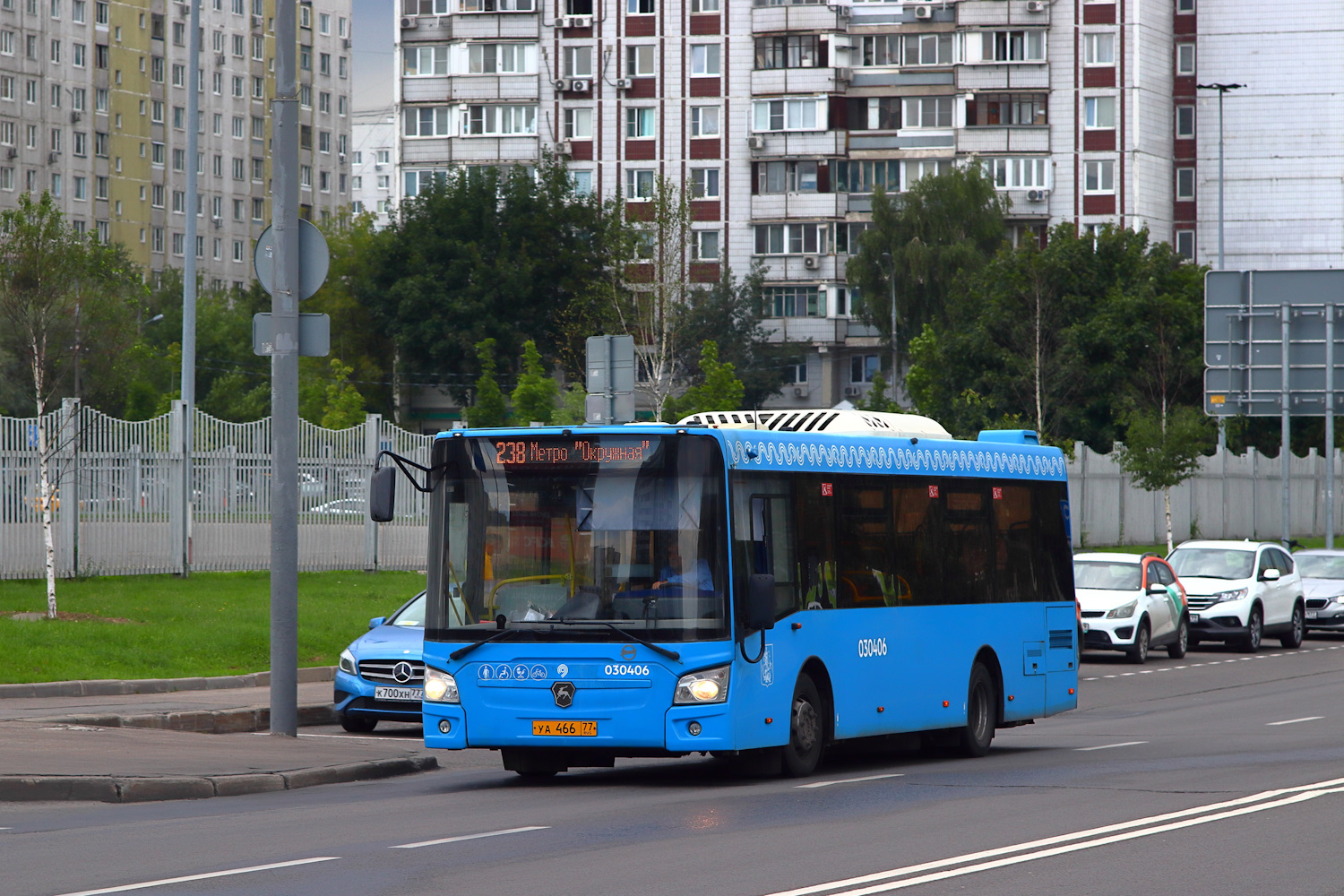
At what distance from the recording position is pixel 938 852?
9.84 meters

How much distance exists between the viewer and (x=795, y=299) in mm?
82188

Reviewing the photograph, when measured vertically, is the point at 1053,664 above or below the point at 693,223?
below

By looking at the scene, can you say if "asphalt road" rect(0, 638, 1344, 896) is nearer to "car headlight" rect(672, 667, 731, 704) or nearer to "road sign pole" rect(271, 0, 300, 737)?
"car headlight" rect(672, 667, 731, 704)

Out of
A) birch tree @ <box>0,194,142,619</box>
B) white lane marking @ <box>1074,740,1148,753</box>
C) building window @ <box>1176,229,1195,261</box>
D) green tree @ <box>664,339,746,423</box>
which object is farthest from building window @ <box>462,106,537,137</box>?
white lane marking @ <box>1074,740,1148,753</box>

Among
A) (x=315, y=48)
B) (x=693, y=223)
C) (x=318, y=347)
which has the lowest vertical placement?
(x=318, y=347)

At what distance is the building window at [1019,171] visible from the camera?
7875cm

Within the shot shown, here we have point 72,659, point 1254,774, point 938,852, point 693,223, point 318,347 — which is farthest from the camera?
point 693,223

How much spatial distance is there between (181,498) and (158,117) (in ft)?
325

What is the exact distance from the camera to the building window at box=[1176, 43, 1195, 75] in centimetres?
8219

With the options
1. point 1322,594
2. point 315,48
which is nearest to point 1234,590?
point 1322,594

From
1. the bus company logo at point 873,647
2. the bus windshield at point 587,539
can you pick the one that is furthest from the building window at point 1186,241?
the bus windshield at point 587,539

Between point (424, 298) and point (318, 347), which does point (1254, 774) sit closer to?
point (318, 347)

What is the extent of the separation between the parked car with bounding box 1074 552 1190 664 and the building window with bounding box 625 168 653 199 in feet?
176

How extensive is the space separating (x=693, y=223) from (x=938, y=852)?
239 ft
